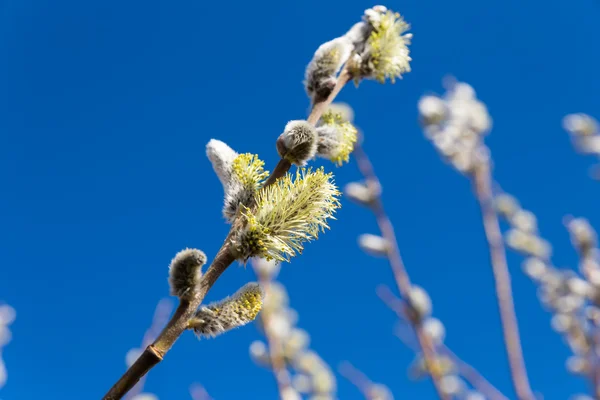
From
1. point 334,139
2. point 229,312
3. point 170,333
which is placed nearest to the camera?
point 170,333

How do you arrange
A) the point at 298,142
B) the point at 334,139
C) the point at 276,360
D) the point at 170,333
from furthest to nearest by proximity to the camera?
1. the point at 276,360
2. the point at 334,139
3. the point at 298,142
4. the point at 170,333

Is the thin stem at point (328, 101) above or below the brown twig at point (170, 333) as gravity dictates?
above

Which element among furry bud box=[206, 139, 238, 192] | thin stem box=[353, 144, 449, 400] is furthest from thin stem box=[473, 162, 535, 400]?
furry bud box=[206, 139, 238, 192]

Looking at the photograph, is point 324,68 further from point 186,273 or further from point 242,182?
point 186,273

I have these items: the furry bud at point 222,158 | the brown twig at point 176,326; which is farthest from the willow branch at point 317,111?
the furry bud at point 222,158

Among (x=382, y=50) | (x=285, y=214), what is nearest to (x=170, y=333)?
(x=285, y=214)

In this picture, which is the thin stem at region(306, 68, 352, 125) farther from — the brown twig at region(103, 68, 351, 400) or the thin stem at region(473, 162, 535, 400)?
the thin stem at region(473, 162, 535, 400)

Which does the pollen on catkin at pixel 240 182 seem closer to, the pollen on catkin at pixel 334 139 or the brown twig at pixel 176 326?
the brown twig at pixel 176 326
